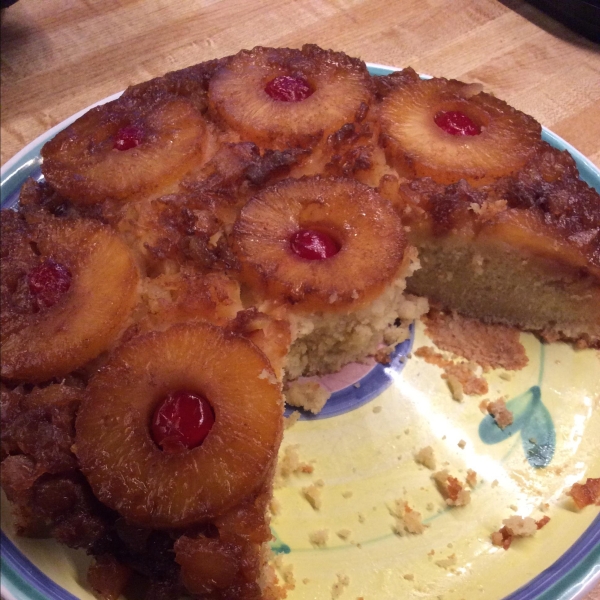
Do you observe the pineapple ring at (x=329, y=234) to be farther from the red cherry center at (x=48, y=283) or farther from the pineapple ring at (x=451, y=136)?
the red cherry center at (x=48, y=283)

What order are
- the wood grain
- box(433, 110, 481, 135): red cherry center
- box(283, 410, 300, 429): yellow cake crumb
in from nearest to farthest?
box(283, 410, 300, 429): yellow cake crumb < box(433, 110, 481, 135): red cherry center < the wood grain

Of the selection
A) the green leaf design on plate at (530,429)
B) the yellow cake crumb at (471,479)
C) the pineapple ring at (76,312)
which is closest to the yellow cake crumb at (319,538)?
the yellow cake crumb at (471,479)

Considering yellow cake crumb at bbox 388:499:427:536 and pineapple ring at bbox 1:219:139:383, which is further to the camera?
yellow cake crumb at bbox 388:499:427:536

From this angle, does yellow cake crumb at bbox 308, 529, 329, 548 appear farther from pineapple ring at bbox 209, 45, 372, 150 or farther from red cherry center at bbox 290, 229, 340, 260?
pineapple ring at bbox 209, 45, 372, 150

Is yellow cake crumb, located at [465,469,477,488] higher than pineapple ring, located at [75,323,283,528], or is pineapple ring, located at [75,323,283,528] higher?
pineapple ring, located at [75,323,283,528]

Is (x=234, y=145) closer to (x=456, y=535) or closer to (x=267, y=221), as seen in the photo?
(x=267, y=221)

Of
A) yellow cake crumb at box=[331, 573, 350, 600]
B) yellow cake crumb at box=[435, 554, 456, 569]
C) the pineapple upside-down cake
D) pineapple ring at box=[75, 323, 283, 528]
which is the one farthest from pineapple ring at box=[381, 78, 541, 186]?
yellow cake crumb at box=[331, 573, 350, 600]
